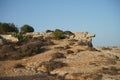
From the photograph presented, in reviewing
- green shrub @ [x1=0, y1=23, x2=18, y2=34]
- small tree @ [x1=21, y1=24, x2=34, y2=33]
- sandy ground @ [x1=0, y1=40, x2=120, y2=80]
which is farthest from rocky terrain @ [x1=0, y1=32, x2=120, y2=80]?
small tree @ [x1=21, y1=24, x2=34, y2=33]

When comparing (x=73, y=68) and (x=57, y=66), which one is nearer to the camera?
(x=73, y=68)

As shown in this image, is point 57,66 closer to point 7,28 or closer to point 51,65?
point 51,65

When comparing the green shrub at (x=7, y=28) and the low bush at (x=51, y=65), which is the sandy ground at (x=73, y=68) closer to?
the low bush at (x=51, y=65)

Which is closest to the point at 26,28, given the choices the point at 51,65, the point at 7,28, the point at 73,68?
the point at 7,28

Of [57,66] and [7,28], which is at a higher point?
[7,28]

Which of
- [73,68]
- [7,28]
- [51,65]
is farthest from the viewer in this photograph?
[7,28]

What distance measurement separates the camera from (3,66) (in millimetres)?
16125

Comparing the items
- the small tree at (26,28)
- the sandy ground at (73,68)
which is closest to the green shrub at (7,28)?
the small tree at (26,28)

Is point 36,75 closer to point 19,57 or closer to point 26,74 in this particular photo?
point 26,74

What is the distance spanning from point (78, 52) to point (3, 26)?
16.1 meters

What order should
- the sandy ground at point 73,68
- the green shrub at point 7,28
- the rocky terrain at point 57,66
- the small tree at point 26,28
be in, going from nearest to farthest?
the sandy ground at point 73,68, the rocky terrain at point 57,66, the green shrub at point 7,28, the small tree at point 26,28

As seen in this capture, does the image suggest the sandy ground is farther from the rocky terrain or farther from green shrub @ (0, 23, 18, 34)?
green shrub @ (0, 23, 18, 34)

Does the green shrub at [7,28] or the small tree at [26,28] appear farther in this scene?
the small tree at [26,28]

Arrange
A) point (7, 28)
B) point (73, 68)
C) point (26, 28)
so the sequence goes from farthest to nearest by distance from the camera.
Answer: point (26, 28), point (7, 28), point (73, 68)
